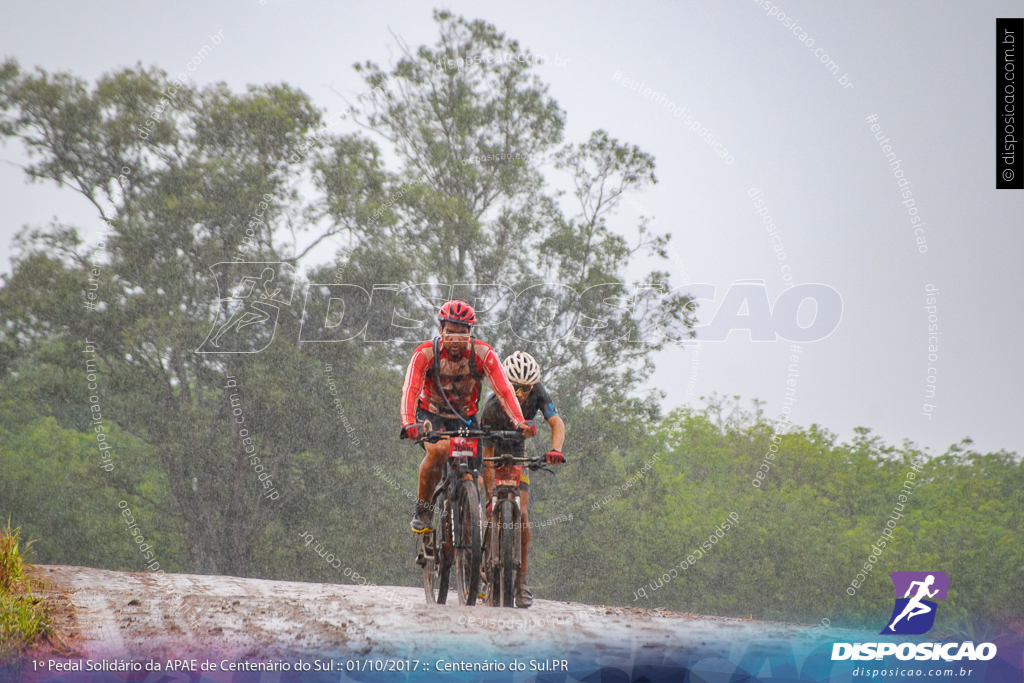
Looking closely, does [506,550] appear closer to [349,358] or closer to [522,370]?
[522,370]

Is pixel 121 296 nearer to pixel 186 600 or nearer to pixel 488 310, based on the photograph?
pixel 488 310

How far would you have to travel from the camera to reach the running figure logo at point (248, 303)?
1379cm

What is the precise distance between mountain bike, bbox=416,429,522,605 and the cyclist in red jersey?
0.13 metres

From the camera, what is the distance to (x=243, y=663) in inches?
216

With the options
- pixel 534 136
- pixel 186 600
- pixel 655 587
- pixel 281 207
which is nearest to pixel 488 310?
pixel 534 136

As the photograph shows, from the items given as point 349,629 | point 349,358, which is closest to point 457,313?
point 349,629

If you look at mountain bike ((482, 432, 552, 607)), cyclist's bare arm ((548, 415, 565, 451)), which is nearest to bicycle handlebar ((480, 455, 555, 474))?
mountain bike ((482, 432, 552, 607))

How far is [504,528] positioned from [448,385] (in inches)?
55.5

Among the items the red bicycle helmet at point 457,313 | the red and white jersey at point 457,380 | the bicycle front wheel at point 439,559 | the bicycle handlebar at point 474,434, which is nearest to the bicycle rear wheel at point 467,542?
the bicycle front wheel at point 439,559

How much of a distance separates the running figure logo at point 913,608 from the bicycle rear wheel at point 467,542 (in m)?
3.57

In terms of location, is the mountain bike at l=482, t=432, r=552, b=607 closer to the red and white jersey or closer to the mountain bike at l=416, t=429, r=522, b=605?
the mountain bike at l=416, t=429, r=522, b=605

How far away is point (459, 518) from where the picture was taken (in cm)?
671

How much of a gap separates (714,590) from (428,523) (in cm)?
877

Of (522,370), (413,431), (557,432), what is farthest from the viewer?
(522,370)
